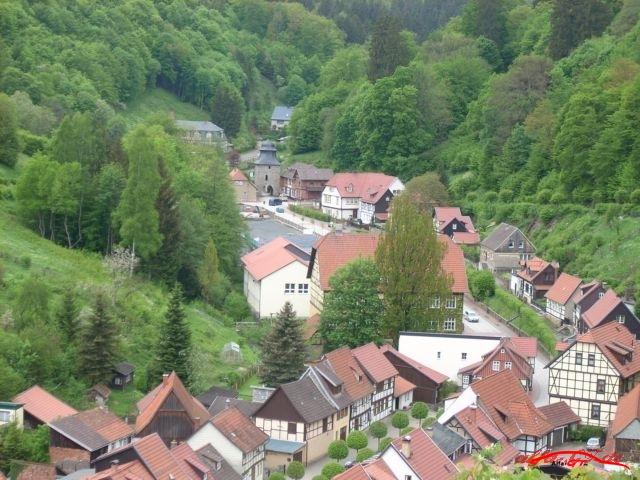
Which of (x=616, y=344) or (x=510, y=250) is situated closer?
(x=616, y=344)

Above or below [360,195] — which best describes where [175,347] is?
below

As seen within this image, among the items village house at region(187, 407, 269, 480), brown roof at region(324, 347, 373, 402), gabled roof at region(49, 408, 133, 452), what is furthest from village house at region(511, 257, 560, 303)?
gabled roof at region(49, 408, 133, 452)

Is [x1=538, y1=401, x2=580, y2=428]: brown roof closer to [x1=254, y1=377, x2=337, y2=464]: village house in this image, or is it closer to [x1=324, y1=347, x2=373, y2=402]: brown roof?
[x1=324, y1=347, x2=373, y2=402]: brown roof

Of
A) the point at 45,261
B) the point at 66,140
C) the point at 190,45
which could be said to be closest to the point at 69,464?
the point at 45,261

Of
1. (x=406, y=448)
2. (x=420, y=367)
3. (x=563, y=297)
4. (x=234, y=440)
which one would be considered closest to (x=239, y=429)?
(x=234, y=440)

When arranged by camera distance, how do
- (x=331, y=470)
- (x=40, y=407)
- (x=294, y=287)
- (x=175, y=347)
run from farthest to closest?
(x=294, y=287)
(x=175, y=347)
(x=331, y=470)
(x=40, y=407)

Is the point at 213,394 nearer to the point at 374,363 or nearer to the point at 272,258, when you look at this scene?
the point at 374,363
